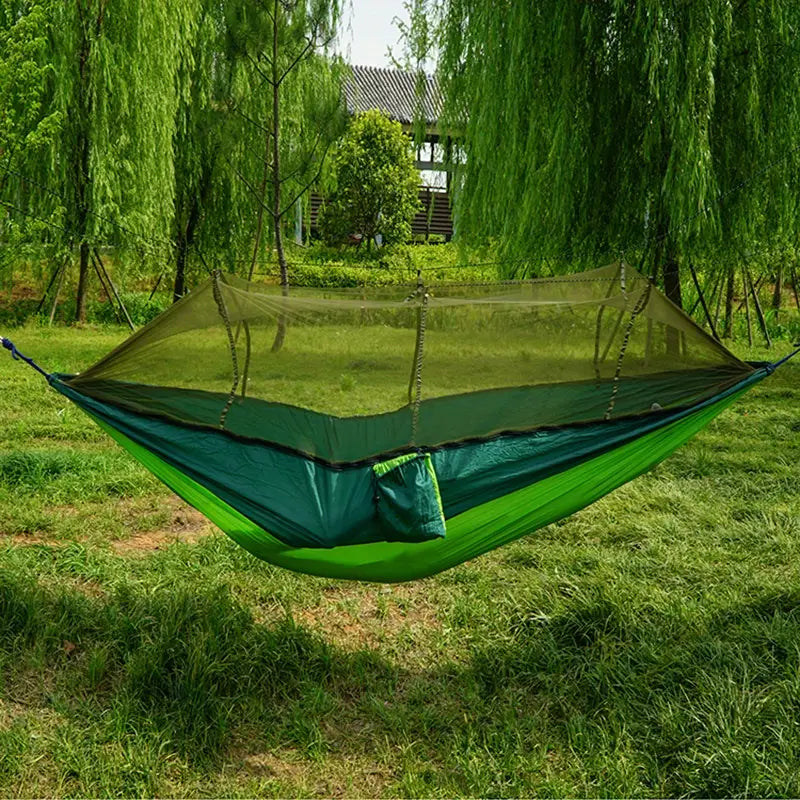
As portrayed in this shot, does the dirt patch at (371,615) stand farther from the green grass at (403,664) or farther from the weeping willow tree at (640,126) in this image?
the weeping willow tree at (640,126)

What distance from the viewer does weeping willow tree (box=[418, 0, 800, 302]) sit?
18.3 ft

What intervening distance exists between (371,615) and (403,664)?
346 millimetres

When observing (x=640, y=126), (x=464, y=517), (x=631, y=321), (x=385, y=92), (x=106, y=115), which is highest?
(x=385, y=92)

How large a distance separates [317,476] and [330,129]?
20.6ft

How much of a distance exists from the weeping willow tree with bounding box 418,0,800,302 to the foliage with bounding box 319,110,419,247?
7782mm

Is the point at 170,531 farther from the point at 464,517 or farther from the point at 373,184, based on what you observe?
the point at 373,184

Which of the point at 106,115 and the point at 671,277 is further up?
the point at 106,115

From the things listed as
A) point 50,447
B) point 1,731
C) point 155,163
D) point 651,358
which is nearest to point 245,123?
point 155,163

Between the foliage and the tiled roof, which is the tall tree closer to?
the foliage

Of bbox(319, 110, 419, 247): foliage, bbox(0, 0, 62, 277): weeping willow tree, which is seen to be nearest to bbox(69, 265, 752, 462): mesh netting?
bbox(0, 0, 62, 277): weeping willow tree

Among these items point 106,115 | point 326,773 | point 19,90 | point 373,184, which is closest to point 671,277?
point 326,773

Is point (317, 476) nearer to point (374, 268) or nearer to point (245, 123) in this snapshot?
point (245, 123)

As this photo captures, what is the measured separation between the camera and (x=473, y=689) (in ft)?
8.44

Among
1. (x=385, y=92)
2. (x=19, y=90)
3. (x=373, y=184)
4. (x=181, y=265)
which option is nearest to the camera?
(x=19, y=90)
